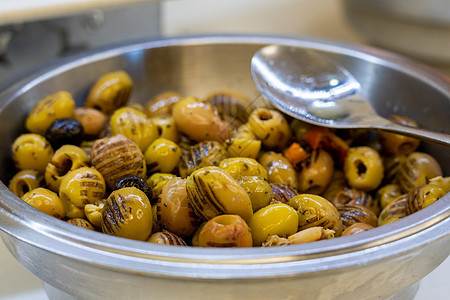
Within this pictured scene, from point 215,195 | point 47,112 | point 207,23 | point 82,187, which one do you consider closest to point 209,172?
point 215,195

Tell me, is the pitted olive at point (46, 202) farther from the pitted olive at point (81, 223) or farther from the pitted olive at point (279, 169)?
the pitted olive at point (279, 169)

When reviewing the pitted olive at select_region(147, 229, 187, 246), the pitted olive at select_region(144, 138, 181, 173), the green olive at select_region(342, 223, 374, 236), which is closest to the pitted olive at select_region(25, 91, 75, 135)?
the pitted olive at select_region(144, 138, 181, 173)

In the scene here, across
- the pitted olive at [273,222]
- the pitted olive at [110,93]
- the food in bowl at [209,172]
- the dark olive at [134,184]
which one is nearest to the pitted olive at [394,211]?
the food in bowl at [209,172]

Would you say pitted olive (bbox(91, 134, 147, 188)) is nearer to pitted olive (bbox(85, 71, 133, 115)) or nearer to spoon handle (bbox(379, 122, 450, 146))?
pitted olive (bbox(85, 71, 133, 115))

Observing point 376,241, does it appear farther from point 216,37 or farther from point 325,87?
point 216,37

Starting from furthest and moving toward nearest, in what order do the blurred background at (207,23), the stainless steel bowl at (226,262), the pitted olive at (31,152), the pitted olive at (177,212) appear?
the blurred background at (207,23)
the pitted olive at (31,152)
the pitted olive at (177,212)
the stainless steel bowl at (226,262)
